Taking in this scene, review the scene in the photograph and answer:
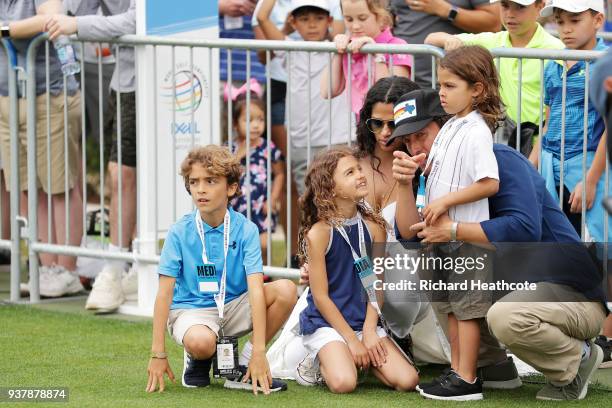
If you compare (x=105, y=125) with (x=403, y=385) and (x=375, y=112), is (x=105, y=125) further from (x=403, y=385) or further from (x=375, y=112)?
(x=403, y=385)

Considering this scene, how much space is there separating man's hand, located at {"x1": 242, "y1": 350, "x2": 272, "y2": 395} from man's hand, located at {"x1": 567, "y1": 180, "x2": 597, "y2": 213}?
5.86 ft

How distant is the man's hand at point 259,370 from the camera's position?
221 inches

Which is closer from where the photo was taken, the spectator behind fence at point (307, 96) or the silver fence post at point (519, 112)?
the silver fence post at point (519, 112)

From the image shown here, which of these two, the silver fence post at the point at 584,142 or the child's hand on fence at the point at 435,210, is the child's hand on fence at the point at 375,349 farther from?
the silver fence post at the point at 584,142

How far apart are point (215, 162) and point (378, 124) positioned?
867mm

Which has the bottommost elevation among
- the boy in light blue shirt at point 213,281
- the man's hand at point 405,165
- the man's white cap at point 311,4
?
the boy in light blue shirt at point 213,281

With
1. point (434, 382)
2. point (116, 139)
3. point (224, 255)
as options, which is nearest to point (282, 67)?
point (116, 139)

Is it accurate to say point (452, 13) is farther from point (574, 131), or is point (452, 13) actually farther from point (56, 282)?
point (56, 282)

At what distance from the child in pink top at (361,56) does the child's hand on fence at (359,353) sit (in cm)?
167

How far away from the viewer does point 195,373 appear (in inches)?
230

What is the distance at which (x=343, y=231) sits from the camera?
19.3 feet

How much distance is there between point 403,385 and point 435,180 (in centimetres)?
94

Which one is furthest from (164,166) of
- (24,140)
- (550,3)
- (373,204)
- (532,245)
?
(532,245)

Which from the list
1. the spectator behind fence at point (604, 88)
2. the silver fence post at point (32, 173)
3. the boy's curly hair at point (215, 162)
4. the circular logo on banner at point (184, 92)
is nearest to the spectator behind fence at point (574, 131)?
→ the boy's curly hair at point (215, 162)
